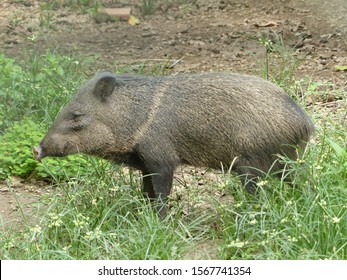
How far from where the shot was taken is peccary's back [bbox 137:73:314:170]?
234 inches

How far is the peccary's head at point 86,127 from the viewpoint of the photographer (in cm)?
614

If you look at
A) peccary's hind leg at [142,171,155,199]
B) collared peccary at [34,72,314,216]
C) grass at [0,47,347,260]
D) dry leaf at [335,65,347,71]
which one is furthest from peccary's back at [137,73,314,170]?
dry leaf at [335,65,347,71]

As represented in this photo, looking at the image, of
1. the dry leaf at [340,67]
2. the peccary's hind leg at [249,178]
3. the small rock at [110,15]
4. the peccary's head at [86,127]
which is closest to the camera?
the peccary's hind leg at [249,178]

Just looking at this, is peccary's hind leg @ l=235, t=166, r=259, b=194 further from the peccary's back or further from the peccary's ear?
the peccary's ear

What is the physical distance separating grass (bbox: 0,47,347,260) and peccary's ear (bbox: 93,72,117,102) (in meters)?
0.57

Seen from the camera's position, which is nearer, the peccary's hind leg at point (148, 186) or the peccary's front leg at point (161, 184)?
the peccary's front leg at point (161, 184)

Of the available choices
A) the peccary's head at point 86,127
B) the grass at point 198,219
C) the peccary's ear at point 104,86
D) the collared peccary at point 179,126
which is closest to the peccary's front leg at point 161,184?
the collared peccary at point 179,126

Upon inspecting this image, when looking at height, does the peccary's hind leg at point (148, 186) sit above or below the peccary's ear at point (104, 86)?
below

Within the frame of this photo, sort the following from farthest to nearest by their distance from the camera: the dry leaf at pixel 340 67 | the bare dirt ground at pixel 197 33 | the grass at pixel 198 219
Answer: the bare dirt ground at pixel 197 33 < the dry leaf at pixel 340 67 < the grass at pixel 198 219

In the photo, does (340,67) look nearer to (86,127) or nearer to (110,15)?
(110,15)

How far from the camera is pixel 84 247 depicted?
5477 millimetres

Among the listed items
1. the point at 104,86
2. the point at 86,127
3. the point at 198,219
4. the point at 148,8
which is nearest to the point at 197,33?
the point at 148,8

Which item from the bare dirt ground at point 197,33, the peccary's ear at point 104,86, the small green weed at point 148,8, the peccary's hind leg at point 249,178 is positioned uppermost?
the peccary's ear at point 104,86

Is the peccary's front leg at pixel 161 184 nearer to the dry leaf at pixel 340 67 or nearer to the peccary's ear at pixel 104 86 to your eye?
the peccary's ear at pixel 104 86
